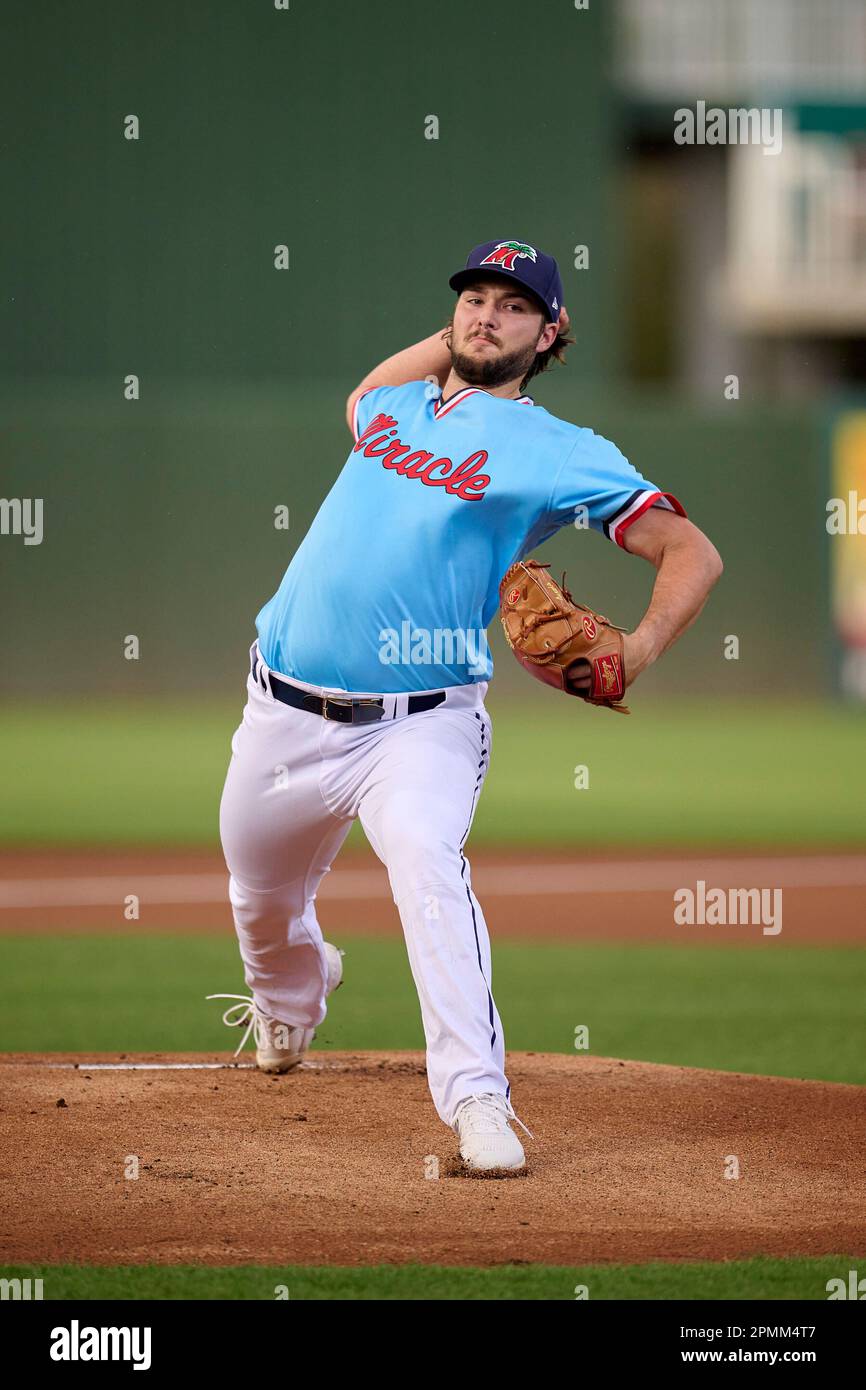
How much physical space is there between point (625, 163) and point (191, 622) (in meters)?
16.0

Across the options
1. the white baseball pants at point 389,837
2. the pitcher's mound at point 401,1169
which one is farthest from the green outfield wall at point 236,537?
the white baseball pants at point 389,837

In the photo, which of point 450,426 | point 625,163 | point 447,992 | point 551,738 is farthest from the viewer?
point 625,163

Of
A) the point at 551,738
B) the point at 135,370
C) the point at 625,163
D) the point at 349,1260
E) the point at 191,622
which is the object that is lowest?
the point at 349,1260

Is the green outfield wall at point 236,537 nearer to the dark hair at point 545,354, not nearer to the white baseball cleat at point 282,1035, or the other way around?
the white baseball cleat at point 282,1035

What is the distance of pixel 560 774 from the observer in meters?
14.7

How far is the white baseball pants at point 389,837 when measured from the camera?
3.84 metres

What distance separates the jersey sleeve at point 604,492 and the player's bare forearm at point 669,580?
3 centimetres

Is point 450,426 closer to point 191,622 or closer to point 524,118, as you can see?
point 191,622

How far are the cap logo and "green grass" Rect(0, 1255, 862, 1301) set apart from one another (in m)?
2.23

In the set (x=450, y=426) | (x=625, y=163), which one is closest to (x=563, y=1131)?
(x=450, y=426)

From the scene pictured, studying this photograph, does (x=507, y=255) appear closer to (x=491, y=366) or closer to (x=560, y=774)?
(x=491, y=366)

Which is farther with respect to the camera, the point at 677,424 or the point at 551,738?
the point at 677,424

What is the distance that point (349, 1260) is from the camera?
3.34 m

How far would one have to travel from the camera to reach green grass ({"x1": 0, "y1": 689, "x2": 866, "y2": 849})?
1163 cm
